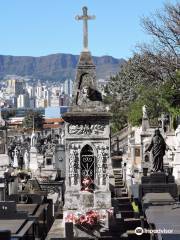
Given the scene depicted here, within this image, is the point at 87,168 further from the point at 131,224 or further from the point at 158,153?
the point at 158,153

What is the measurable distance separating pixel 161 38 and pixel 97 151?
19.3 m

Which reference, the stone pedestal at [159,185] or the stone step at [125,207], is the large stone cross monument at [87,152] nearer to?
the stone pedestal at [159,185]

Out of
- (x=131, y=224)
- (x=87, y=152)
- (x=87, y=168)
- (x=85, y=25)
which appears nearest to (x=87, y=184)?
(x=87, y=168)

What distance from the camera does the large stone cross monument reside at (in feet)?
56.1

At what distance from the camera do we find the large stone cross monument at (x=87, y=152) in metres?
17.1

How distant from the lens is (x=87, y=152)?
17.3m

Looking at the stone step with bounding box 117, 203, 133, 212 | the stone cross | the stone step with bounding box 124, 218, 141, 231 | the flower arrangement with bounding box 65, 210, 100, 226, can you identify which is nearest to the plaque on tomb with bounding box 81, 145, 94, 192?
the flower arrangement with bounding box 65, 210, 100, 226

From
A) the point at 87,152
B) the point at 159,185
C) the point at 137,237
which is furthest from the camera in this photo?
the point at 159,185

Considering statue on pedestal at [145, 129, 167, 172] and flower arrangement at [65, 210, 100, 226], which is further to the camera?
statue on pedestal at [145, 129, 167, 172]

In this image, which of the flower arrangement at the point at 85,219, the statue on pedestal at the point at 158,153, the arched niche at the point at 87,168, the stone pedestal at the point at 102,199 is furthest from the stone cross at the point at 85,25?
the statue on pedestal at the point at 158,153

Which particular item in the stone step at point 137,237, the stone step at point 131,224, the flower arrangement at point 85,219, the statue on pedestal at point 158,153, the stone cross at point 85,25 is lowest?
the stone step at point 131,224

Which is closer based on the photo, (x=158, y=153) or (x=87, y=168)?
(x=87, y=168)

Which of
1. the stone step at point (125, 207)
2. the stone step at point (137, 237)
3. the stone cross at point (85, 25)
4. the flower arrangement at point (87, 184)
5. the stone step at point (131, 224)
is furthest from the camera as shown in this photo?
the stone step at point (125, 207)

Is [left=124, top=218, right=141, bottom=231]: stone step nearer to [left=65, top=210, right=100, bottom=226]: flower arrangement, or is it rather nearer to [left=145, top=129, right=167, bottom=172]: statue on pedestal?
[left=65, top=210, right=100, bottom=226]: flower arrangement
